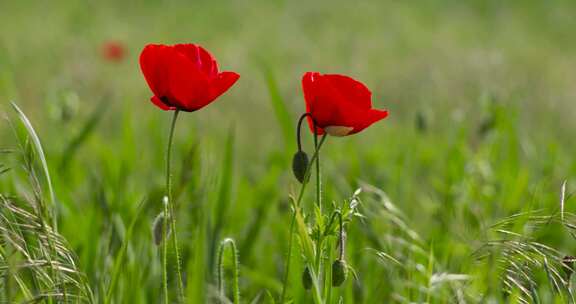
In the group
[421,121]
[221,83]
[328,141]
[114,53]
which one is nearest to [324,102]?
[221,83]

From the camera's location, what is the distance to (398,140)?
3.39 meters

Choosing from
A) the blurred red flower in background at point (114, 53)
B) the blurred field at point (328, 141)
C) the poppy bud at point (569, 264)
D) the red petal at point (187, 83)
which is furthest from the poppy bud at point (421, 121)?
the blurred red flower in background at point (114, 53)

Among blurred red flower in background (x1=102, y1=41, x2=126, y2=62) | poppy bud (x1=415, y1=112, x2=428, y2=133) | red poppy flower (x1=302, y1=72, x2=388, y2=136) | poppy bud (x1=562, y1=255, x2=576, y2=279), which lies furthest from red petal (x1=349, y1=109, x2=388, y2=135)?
blurred red flower in background (x1=102, y1=41, x2=126, y2=62)

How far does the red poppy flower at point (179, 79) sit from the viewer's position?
1019 mm

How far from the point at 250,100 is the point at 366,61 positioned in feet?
4.00

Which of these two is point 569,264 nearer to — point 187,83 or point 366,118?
point 366,118

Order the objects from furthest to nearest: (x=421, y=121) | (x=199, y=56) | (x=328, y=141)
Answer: (x=328, y=141), (x=421, y=121), (x=199, y=56)

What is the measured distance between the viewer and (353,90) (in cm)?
104

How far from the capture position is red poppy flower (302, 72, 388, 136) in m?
1.02

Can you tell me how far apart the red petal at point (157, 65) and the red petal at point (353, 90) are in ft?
0.63

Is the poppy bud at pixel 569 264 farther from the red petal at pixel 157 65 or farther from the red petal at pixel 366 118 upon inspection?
the red petal at pixel 157 65

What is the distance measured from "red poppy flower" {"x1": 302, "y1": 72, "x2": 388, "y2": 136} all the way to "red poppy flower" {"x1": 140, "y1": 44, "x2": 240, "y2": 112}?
A: 96 mm

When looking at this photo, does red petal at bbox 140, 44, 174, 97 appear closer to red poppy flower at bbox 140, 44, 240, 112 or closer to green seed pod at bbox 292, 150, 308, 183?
Answer: red poppy flower at bbox 140, 44, 240, 112

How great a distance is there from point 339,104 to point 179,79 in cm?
19
